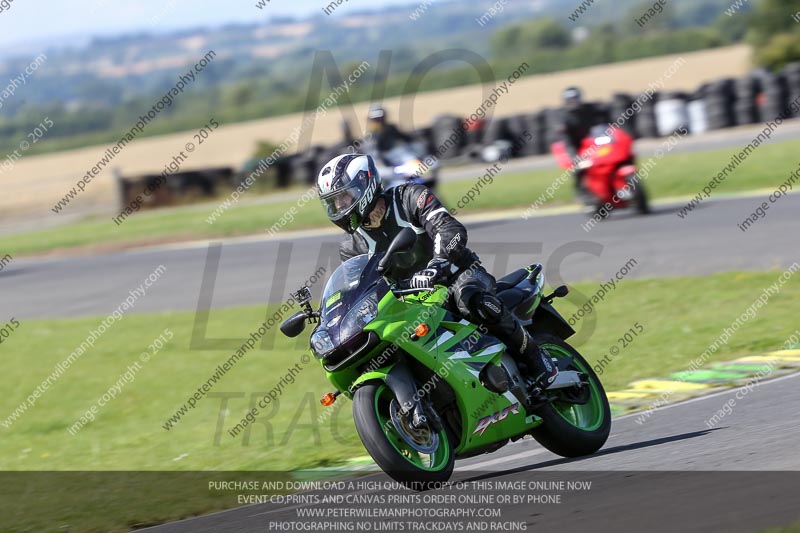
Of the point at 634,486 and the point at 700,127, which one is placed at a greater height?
the point at 634,486

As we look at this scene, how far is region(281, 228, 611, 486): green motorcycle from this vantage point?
18.2 feet

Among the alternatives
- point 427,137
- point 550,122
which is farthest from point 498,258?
point 427,137

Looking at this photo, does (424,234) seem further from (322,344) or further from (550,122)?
(550,122)

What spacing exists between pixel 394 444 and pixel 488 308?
3.11 ft

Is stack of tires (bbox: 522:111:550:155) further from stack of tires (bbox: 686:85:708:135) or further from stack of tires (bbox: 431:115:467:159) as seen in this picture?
stack of tires (bbox: 686:85:708:135)

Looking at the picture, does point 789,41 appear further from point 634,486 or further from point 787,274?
point 634,486

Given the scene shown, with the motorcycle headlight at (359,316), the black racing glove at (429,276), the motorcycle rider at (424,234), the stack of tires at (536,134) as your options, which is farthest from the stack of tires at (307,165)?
the motorcycle headlight at (359,316)

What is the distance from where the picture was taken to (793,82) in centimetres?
2722

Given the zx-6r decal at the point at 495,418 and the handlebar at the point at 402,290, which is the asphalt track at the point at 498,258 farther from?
the handlebar at the point at 402,290

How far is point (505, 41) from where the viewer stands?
128 meters

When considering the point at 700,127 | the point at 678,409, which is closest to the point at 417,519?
the point at 678,409

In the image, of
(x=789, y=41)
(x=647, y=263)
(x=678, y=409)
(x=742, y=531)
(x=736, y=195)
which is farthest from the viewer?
(x=789, y=41)

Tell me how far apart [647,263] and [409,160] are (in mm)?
4490

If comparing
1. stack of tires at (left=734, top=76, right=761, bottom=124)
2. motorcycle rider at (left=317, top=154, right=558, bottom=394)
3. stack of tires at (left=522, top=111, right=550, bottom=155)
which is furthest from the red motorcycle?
stack of tires at (left=522, top=111, right=550, bottom=155)
